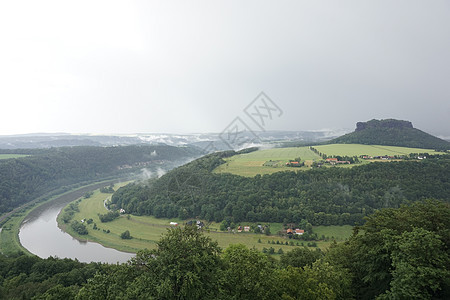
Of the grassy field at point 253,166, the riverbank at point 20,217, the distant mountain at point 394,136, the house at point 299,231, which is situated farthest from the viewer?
the distant mountain at point 394,136

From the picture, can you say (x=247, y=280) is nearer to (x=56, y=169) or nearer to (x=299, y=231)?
(x=299, y=231)

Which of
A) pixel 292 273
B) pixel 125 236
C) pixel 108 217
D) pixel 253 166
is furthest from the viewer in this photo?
pixel 253 166

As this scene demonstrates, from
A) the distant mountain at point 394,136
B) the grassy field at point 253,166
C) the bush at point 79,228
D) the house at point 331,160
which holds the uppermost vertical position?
the distant mountain at point 394,136

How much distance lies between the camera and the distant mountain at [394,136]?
408 ft

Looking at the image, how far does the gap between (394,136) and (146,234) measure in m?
147

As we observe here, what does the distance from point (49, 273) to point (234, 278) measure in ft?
110

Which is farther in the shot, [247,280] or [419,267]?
[247,280]

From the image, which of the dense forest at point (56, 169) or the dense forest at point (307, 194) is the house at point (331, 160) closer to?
the dense forest at point (307, 194)

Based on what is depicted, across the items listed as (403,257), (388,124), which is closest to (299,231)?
(403,257)

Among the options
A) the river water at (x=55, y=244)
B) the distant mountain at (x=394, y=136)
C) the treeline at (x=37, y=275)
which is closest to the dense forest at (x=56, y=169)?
the river water at (x=55, y=244)

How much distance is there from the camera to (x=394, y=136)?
449ft

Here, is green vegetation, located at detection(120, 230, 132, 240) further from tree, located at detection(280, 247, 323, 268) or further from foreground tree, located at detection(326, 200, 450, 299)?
foreground tree, located at detection(326, 200, 450, 299)

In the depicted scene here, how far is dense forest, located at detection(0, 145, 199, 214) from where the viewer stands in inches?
4038

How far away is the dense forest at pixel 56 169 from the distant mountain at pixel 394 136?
149 metres
